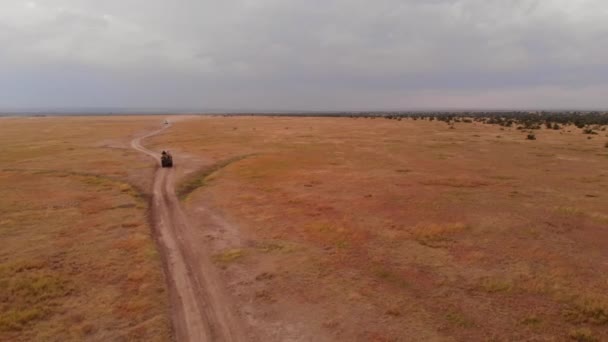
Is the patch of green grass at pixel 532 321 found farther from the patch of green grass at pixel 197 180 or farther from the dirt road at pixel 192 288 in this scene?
the patch of green grass at pixel 197 180

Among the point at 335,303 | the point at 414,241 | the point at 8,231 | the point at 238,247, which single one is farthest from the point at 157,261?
the point at 414,241

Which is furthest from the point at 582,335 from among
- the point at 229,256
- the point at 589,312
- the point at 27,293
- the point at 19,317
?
the point at 27,293

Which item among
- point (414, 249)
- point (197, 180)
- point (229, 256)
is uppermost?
point (197, 180)

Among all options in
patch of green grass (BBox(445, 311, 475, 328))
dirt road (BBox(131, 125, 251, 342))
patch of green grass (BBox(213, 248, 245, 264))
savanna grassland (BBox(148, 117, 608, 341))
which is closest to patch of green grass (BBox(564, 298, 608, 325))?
savanna grassland (BBox(148, 117, 608, 341))

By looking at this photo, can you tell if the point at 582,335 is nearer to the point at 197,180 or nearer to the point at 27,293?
the point at 27,293

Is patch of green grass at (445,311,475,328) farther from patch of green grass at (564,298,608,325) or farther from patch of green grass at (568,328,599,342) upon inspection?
patch of green grass at (564,298,608,325)

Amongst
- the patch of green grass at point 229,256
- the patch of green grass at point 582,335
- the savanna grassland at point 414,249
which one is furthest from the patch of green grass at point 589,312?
the patch of green grass at point 229,256
